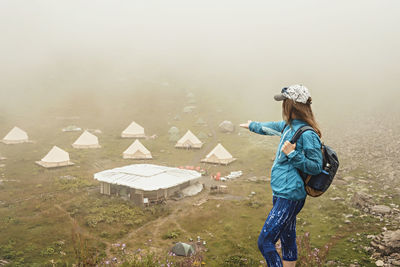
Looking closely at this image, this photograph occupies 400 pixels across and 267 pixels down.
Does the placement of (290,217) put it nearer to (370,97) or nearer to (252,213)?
(252,213)

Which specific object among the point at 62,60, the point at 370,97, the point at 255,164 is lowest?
the point at 255,164

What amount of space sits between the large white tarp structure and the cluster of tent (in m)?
8.86

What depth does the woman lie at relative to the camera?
3.83 meters

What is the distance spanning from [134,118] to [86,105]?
12295 millimetres

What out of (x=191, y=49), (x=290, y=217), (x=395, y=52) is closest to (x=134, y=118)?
(x=290, y=217)

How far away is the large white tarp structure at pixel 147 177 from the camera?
1812 cm

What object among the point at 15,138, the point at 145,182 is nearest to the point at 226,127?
the point at 15,138

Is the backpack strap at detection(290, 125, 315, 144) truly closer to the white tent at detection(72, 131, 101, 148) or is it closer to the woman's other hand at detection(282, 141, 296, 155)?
the woman's other hand at detection(282, 141, 296, 155)

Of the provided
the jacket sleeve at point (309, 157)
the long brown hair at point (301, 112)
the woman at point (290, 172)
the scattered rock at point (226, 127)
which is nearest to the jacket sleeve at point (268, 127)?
the woman at point (290, 172)

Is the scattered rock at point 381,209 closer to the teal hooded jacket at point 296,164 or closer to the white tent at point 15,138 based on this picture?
the teal hooded jacket at point 296,164

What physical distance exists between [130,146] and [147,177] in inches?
539

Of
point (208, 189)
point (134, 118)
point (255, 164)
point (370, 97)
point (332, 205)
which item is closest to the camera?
point (332, 205)

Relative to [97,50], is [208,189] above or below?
below

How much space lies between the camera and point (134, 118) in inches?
1987
